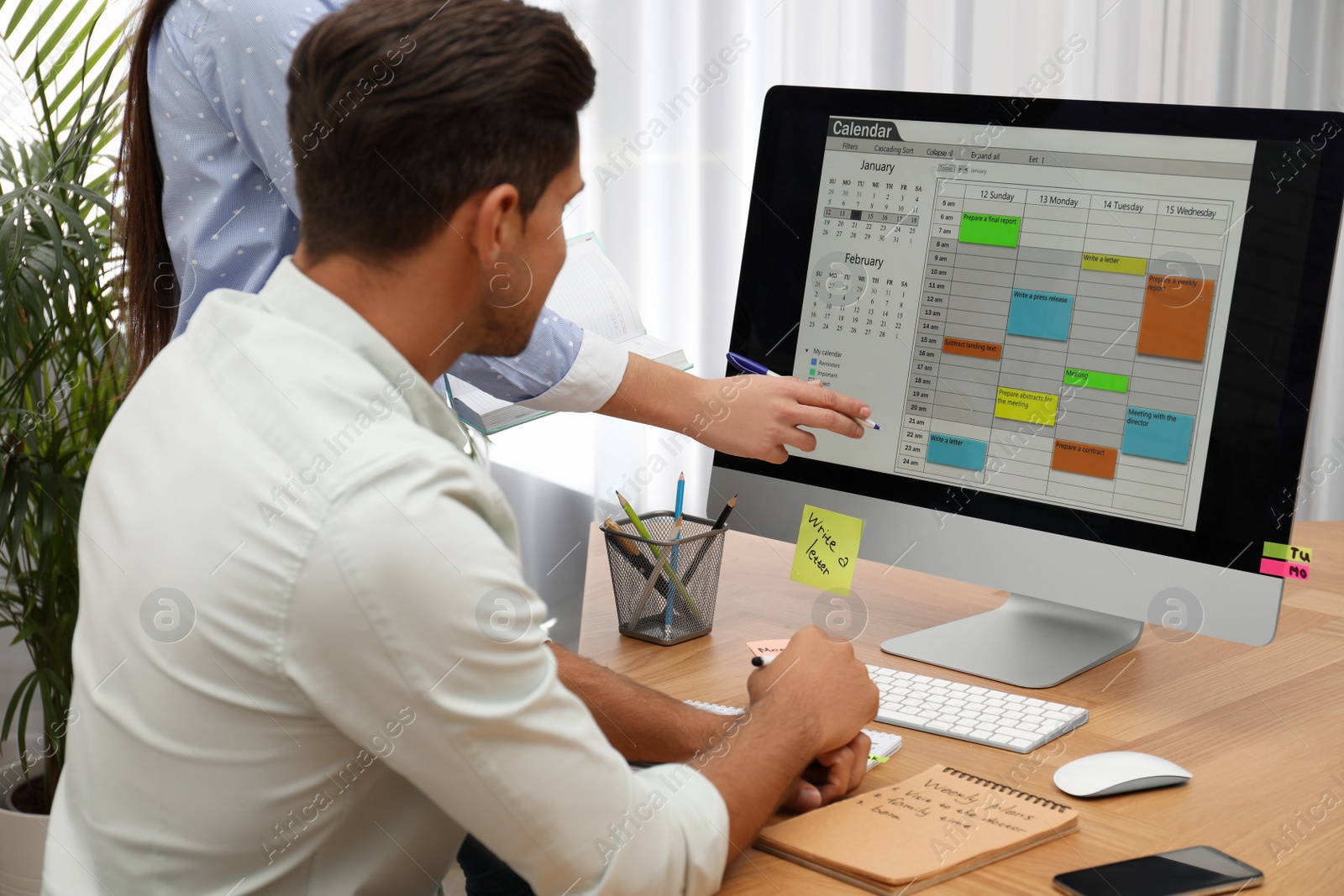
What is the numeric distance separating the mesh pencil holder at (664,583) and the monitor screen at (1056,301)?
0.12 m

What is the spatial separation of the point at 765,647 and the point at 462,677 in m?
0.61

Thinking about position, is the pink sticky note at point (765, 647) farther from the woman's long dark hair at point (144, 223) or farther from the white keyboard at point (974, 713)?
the woman's long dark hair at point (144, 223)

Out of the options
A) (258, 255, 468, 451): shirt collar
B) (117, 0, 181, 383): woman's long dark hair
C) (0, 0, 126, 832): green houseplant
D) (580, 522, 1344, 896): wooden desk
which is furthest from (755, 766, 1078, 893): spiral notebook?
(0, 0, 126, 832): green houseplant

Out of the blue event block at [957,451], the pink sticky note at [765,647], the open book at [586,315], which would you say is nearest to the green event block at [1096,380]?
the blue event block at [957,451]

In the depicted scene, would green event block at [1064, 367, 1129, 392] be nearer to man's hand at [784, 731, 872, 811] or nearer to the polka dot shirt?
man's hand at [784, 731, 872, 811]

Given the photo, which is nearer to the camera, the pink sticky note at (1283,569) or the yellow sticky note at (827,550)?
the pink sticky note at (1283,569)

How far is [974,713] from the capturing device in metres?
1.00

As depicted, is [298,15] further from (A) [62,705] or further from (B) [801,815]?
(A) [62,705]

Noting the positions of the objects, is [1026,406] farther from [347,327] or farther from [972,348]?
[347,327]

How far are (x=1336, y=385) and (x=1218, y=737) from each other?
2.81m

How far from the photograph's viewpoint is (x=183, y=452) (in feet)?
2.15

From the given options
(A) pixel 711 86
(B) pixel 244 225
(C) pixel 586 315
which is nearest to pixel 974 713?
(C) pixel 586 315

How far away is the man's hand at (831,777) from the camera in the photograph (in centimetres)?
83

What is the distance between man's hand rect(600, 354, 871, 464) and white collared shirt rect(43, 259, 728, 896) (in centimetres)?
50
